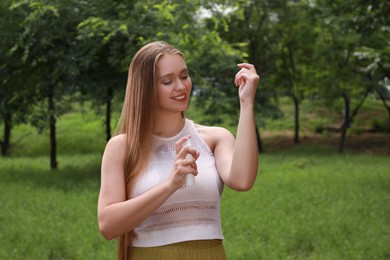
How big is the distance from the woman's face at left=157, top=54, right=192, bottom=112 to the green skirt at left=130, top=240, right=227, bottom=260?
0.49 metres

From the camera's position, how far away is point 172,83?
7.73 feet

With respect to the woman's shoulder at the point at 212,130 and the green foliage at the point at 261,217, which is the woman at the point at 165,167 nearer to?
the woman's shoulder at the point at 212,130

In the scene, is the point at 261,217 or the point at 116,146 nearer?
the point at 116,146

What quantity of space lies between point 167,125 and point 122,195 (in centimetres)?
35

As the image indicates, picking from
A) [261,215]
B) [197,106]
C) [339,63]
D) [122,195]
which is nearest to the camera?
[122,195]

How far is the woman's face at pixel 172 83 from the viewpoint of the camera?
2.34 m

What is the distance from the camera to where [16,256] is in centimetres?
737

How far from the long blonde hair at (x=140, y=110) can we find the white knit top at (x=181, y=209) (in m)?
0.05

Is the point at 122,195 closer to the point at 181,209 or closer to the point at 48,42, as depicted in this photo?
the point at 181,209

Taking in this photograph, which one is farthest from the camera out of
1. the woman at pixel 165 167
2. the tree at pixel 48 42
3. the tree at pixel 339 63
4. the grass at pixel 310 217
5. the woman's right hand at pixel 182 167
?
the tree at pixel 339 63

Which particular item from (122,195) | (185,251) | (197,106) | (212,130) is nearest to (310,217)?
(212,130)

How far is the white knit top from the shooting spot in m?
2.28

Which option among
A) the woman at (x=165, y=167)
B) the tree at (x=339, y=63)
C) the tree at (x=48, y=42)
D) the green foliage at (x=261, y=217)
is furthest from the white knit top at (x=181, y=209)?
the tree at (x=339, y=63)

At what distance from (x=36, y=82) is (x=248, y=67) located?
1324 cm
